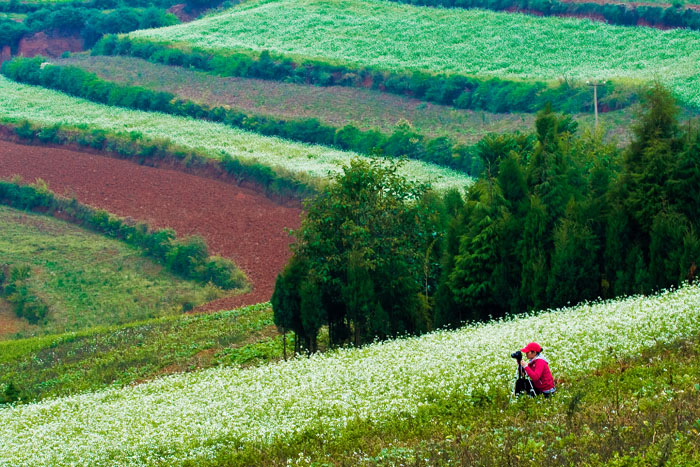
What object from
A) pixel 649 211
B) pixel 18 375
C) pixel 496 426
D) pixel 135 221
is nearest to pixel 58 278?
pixel 135 221

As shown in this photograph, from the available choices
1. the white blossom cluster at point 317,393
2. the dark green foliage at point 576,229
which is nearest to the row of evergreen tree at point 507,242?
the dark green foliage at point 576,229

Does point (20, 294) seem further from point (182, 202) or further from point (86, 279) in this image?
point (182, 202)

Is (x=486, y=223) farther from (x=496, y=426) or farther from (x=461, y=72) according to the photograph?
(x=461, y=72)

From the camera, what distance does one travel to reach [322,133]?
78.1m

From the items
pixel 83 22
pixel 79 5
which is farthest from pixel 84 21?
pixel 79 5

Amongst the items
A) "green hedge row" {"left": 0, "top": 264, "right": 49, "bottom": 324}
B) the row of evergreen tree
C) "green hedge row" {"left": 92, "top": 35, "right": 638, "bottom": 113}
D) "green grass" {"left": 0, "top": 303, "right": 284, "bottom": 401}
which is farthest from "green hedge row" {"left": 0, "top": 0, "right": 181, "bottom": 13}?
the row of evergreen tree

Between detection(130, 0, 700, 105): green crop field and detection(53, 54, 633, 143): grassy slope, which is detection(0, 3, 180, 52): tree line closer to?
detection(130, 0, 700, 105): green crop field

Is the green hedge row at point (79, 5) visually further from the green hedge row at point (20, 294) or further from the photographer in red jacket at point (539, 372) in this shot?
the photographer in red jacket at point (539, 372)

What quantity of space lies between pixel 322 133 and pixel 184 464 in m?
60.8

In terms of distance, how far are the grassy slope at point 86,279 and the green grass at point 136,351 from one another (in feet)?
17.0

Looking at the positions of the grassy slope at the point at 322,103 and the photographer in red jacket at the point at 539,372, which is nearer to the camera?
the photographer in red jacket at the point at 539,372

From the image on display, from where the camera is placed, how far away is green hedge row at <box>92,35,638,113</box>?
7275 cm

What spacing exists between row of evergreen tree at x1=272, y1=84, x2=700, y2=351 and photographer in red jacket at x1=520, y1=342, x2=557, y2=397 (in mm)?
13123

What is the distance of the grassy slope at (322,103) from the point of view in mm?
73625
